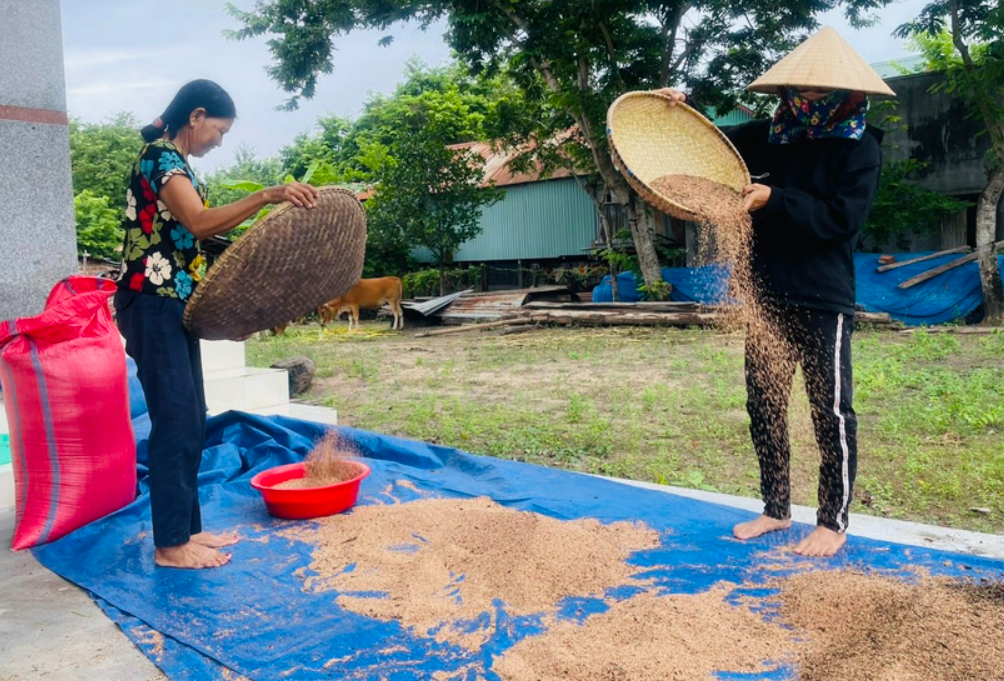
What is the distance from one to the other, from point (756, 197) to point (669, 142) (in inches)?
28.7

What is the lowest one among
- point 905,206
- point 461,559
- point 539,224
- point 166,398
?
point 461,559

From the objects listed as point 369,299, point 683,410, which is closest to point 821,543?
point 683,410

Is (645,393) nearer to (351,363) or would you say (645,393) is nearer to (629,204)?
(351,363)

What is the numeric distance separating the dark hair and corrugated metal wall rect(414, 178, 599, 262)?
46.2 ft

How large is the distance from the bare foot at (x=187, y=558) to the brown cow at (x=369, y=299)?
1135cm

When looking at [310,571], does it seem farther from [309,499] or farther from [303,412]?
[303,412]

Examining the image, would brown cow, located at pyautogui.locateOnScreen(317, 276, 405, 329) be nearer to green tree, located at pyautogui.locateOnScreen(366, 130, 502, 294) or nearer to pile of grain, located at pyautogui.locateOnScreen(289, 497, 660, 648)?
green tree, located at pyautogui.locateOnScreen(366, 130, 502, 294)

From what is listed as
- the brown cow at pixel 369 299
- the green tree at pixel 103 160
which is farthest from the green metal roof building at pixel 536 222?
the green tree at pixel 103 160

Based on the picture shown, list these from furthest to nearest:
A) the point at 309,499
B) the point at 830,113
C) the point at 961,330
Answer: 1. the point at 961,330
2. the point at 309,499
3. the point at 830,113

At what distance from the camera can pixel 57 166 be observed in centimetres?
390

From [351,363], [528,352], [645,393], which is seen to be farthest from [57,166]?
[528,352]

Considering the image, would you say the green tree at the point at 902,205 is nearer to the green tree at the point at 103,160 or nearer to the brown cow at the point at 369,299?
the brown cow at the point at 369,299

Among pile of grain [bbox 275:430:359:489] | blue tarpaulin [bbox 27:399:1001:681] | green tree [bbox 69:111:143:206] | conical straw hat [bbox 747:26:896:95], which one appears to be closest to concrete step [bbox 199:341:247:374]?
blue tarpaulin [bbox 27:399:1001:681]

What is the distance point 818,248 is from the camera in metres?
2.46
